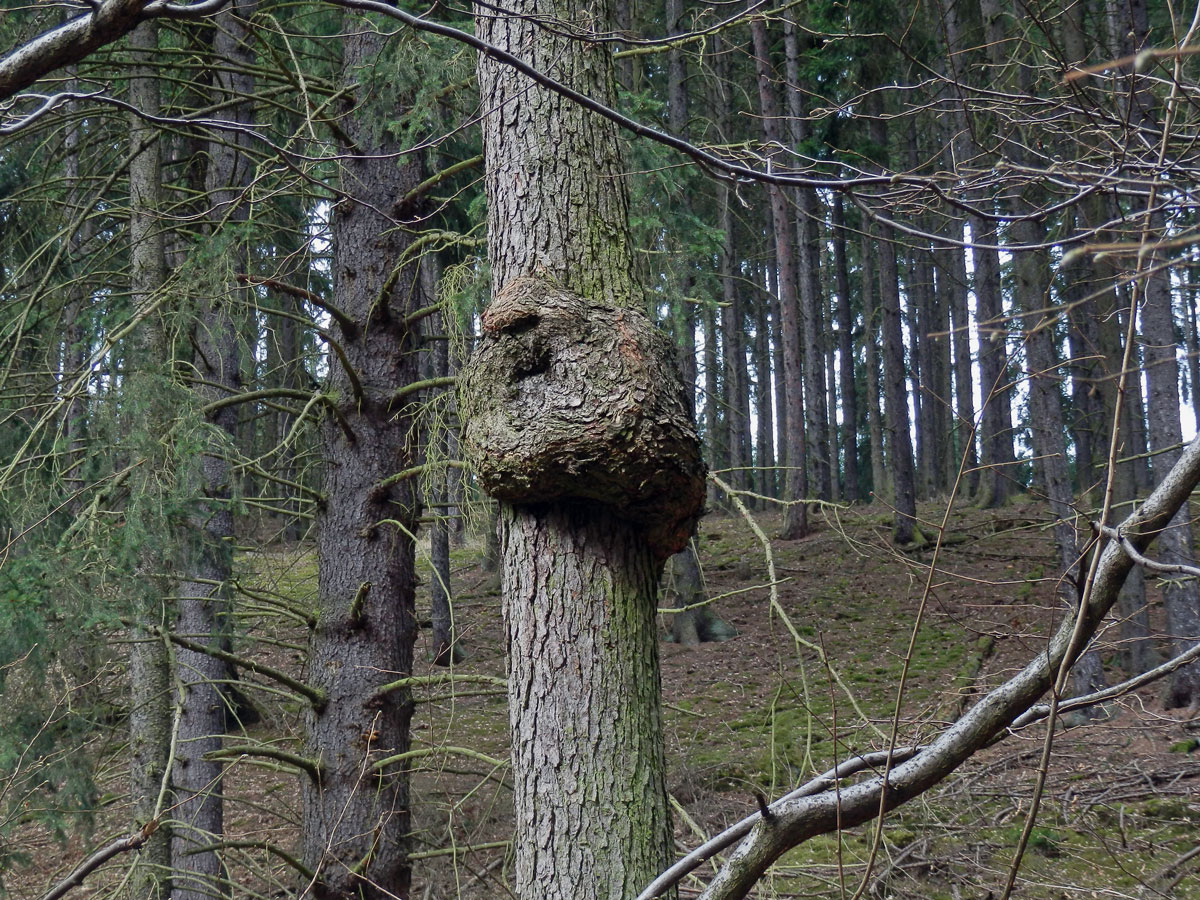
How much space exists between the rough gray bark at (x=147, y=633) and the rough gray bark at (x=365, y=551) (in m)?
0.86

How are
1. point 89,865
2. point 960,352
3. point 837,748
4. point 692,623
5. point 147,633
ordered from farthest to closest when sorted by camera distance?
point 960,352 → point 692,623 → point 147,633 → point 837,748 → point 89,865

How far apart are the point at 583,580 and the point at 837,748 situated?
1473mm

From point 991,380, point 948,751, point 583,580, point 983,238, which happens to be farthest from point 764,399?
point 948,751

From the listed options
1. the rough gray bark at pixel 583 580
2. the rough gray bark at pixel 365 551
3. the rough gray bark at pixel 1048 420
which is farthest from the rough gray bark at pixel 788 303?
the rough gray bark at pixel 583 580

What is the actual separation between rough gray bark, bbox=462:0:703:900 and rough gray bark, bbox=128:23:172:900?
8.82 ft

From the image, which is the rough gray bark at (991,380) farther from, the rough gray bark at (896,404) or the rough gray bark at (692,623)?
the rough gray bark at (692,623)

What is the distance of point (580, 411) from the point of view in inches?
99.6

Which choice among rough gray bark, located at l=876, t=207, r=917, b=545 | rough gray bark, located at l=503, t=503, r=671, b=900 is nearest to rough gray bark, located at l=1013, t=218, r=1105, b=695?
rough gray bark, located at l=876, t=207, r=917, b=545

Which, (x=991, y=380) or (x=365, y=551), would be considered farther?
(x=991, y=380)

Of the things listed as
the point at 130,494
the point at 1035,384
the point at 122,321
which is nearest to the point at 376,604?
the point at 130,494

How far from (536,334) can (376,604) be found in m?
2.86

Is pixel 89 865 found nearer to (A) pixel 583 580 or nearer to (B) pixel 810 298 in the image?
(A) pixel 583 580

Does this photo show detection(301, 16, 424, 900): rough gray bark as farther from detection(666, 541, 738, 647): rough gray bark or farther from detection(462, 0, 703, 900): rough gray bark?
detection(666, 541, 738, 647): rough gray bark

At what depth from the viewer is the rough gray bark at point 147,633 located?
4.96m
